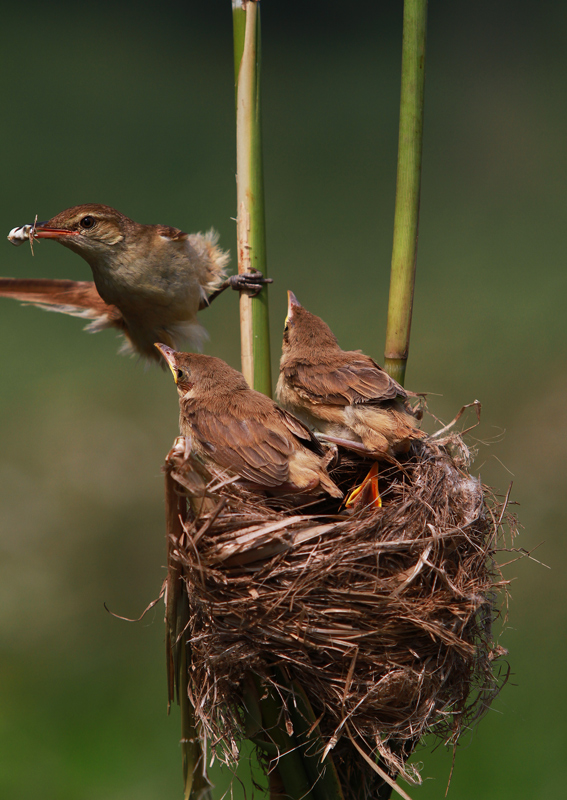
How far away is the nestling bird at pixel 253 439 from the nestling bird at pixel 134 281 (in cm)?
74

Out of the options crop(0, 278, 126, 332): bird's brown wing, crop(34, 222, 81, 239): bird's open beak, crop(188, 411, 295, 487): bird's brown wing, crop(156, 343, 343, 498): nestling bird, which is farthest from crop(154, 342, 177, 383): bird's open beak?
crop(0, 278, 126, 332): bird's brown wing

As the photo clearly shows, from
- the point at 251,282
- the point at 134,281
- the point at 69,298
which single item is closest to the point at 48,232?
the point at 134,281

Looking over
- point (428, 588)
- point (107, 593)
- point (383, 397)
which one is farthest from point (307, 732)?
point (107, 593)

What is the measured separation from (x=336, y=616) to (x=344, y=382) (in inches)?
25.2

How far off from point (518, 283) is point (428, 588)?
3720 millimetres

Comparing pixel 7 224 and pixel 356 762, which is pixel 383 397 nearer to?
pixel 356 762

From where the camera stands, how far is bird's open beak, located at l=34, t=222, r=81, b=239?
6.57 ft

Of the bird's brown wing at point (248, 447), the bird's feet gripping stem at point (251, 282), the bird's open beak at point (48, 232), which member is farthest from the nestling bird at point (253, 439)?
the bird's open beak at point (48, 232)

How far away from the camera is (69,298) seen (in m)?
2.54

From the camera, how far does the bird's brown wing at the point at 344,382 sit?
1.70m

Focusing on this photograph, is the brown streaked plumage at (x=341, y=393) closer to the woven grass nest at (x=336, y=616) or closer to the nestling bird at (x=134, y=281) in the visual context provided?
the woven grass nest at (x=336, y=616)

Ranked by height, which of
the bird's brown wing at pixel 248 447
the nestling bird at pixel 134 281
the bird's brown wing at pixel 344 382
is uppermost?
the nestling bird at pixel 134 281

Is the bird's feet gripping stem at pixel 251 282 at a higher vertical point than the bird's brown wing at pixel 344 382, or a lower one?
higher

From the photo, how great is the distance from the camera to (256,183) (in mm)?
1603
